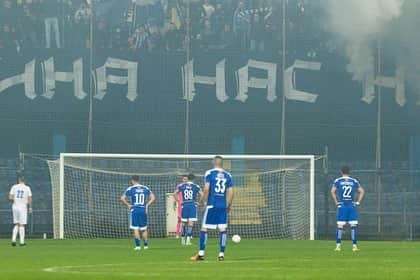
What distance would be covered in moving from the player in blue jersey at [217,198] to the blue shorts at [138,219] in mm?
6714

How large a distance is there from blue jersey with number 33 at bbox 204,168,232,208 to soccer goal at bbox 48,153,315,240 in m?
14.2

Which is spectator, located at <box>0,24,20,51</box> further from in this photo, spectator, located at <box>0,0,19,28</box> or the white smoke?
the white smoke

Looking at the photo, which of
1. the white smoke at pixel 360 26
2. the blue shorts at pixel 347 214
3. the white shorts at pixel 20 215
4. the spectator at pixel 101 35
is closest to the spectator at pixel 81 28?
the spectator at pixel 101 35

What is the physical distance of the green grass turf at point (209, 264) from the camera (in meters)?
16.5

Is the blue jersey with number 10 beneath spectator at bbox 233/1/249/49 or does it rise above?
beneath

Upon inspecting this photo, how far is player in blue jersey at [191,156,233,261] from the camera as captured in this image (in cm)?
2139

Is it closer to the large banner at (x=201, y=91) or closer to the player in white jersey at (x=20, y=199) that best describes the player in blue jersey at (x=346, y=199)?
the player in white jersey at (x=20, y=199)

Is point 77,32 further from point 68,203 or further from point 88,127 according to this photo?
point 68,203

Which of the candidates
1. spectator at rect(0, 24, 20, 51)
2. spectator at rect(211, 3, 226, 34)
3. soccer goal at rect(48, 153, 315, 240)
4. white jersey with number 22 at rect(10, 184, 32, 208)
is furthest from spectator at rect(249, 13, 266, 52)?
white jersey with number 22 at rect(10, 184, 32, 208)

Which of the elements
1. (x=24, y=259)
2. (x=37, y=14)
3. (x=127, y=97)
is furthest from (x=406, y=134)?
(x=24, y=259)

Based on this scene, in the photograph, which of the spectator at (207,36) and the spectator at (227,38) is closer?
the spectator at (227,38)

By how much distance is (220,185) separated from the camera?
21.5 m

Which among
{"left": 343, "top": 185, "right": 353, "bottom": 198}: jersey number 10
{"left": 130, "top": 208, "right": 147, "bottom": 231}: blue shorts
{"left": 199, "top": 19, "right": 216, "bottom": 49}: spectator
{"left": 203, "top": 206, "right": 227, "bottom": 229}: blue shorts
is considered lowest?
{"left": 203, "top": 206, "right": 227, "bottom": 229}: blue shorts

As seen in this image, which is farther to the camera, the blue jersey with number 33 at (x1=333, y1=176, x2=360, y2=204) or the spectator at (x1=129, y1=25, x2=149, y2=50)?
the spectator at (x1=129, y1=25, x2=149, y2=50)
